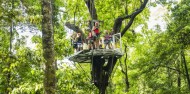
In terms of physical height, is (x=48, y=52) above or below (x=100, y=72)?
above

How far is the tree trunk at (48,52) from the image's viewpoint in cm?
680

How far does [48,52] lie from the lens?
22.8ft

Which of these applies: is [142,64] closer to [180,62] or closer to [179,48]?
[179,48]

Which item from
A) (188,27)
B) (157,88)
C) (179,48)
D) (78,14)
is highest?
(78,14)

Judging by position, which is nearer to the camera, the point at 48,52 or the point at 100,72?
the point at 48,52

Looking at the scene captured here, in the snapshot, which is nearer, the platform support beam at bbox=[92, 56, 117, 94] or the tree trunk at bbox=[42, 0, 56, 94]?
the tree trunk at bbox=[42, 0, 56, 94]

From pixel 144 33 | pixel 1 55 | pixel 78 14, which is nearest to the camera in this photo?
pixel 1 55

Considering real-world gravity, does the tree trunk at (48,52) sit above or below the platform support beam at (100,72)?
above

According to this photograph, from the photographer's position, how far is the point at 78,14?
75.8ft

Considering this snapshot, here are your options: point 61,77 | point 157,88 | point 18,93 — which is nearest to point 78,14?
point 157,88

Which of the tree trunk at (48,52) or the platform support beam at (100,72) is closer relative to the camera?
the tree trunk at (48,52)

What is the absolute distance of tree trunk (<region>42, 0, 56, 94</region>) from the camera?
22.3ft

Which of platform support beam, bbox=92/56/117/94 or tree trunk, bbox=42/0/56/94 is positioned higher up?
tree trunk, bbox=42/0/56/94

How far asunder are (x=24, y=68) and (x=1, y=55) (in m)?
0.54
